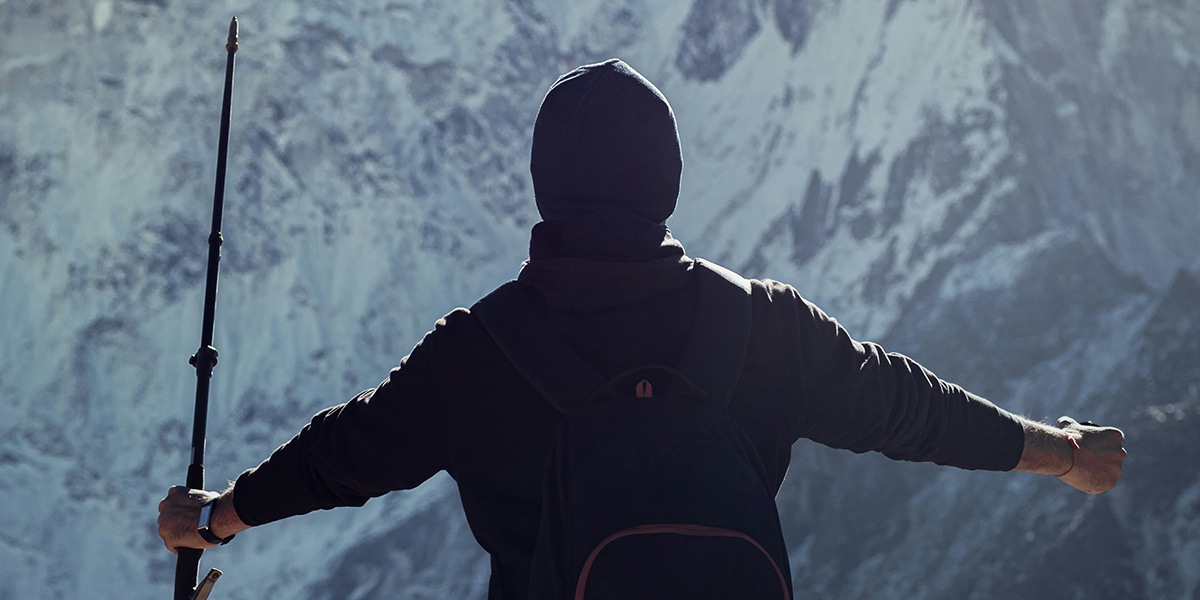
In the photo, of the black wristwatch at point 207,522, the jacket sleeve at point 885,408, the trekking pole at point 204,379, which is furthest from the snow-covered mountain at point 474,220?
the black wristwatch at point 207,522

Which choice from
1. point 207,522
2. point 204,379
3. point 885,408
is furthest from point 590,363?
point 204,379

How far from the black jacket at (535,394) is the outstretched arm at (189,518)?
0.08 meters

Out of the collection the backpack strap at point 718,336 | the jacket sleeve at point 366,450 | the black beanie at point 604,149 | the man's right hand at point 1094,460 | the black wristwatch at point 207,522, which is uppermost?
the black beanie at point 604,149

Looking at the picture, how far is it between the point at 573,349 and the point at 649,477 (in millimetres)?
267

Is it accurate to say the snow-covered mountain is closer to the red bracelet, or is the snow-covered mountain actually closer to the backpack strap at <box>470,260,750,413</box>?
the red bracelet

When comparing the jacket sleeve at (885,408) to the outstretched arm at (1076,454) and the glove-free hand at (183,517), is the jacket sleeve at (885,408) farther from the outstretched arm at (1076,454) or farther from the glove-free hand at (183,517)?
the glove-free hand at (183,517)

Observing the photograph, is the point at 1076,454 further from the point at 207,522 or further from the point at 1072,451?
the point at 207,522

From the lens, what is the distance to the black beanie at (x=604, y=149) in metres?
2.29

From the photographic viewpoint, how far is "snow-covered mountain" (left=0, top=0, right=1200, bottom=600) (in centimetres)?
3753

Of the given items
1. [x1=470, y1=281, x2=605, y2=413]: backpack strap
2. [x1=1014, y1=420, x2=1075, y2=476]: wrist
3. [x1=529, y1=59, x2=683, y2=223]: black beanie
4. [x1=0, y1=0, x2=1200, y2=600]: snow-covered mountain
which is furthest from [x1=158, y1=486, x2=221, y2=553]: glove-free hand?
[x1=0, y1=0, x2=1200, y2=600]: snow-covered mountain

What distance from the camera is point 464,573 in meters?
40.1

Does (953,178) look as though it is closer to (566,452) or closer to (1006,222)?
(1006,222)

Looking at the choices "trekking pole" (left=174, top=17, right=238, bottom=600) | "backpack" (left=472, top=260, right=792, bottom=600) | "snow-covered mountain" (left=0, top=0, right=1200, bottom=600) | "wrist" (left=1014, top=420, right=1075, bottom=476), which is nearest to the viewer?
"backpack" (left=472, top=260, right=792, bottom=600)

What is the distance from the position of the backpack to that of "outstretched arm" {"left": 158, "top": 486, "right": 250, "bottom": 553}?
662mm
